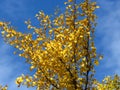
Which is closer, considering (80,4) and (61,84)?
(61,84)

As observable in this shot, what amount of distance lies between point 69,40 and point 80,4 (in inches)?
69.9

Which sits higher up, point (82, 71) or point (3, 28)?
point (3, 28)

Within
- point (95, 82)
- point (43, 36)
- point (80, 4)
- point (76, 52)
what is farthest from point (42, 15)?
point (95, 82)

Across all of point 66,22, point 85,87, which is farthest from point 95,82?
point 66,22

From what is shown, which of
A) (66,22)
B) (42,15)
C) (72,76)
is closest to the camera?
(72,76)

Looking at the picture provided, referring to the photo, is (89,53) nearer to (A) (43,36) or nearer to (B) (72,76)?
(B) (72,76)

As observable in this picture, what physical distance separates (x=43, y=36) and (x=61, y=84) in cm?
248

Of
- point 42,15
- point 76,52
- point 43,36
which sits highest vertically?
point 42,15

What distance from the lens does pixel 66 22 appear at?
13.4 metres

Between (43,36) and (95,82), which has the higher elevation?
(43,36)

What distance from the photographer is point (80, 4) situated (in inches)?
532

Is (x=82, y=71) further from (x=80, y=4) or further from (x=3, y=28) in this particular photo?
(x=3, y=28)

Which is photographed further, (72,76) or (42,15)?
(42,15)

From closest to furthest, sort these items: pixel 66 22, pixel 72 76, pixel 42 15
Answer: pixel 72 76 → pixel 66 22 → pixel 42 15
